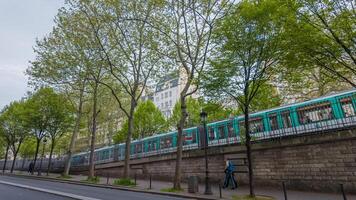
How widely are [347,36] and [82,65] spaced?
Result: 20.1m

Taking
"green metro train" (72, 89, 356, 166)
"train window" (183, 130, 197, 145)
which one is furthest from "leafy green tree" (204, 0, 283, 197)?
"train window" (183, 130, 197, 145)

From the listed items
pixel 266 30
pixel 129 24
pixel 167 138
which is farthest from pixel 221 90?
pixel 167 138

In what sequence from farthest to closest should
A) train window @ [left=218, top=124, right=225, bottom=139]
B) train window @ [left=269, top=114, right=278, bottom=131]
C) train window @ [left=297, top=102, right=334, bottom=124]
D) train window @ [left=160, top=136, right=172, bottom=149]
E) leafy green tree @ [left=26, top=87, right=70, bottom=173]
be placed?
leafy green tree @ [left=26, top=87, right=70, bottom=173], train window @ [left=160, top=136, right=172, bottom=149], train window @ [left=218, top=124, right=225, bottom=139], train window @ [left=269, top=114, right=278, bottom=131], train window @ [left=297, top=102, right=334, bottom=124]

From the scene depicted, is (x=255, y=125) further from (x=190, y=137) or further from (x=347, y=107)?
(x=190, y=137)

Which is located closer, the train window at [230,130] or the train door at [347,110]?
the train door at [347,110]

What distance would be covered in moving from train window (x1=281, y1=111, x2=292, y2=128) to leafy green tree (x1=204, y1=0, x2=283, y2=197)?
3.22m

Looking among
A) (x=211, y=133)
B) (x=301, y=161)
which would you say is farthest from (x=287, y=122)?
(x=211, y=133)

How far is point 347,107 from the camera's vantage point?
1338 centimetres

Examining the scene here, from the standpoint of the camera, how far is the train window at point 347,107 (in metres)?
13.2

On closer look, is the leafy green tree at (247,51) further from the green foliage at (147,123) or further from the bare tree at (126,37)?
the green foliage at (147,123)

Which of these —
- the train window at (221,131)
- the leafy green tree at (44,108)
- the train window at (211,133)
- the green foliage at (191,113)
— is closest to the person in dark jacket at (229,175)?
the train window at (221,131)

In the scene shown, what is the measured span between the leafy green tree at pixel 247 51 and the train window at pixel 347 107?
4.10 metres

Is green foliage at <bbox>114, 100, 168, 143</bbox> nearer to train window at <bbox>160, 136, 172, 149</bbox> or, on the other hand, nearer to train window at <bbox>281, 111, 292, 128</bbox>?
train window at <bbox>160, 136, 172, 149</bbox>

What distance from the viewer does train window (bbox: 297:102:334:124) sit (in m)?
13.9
